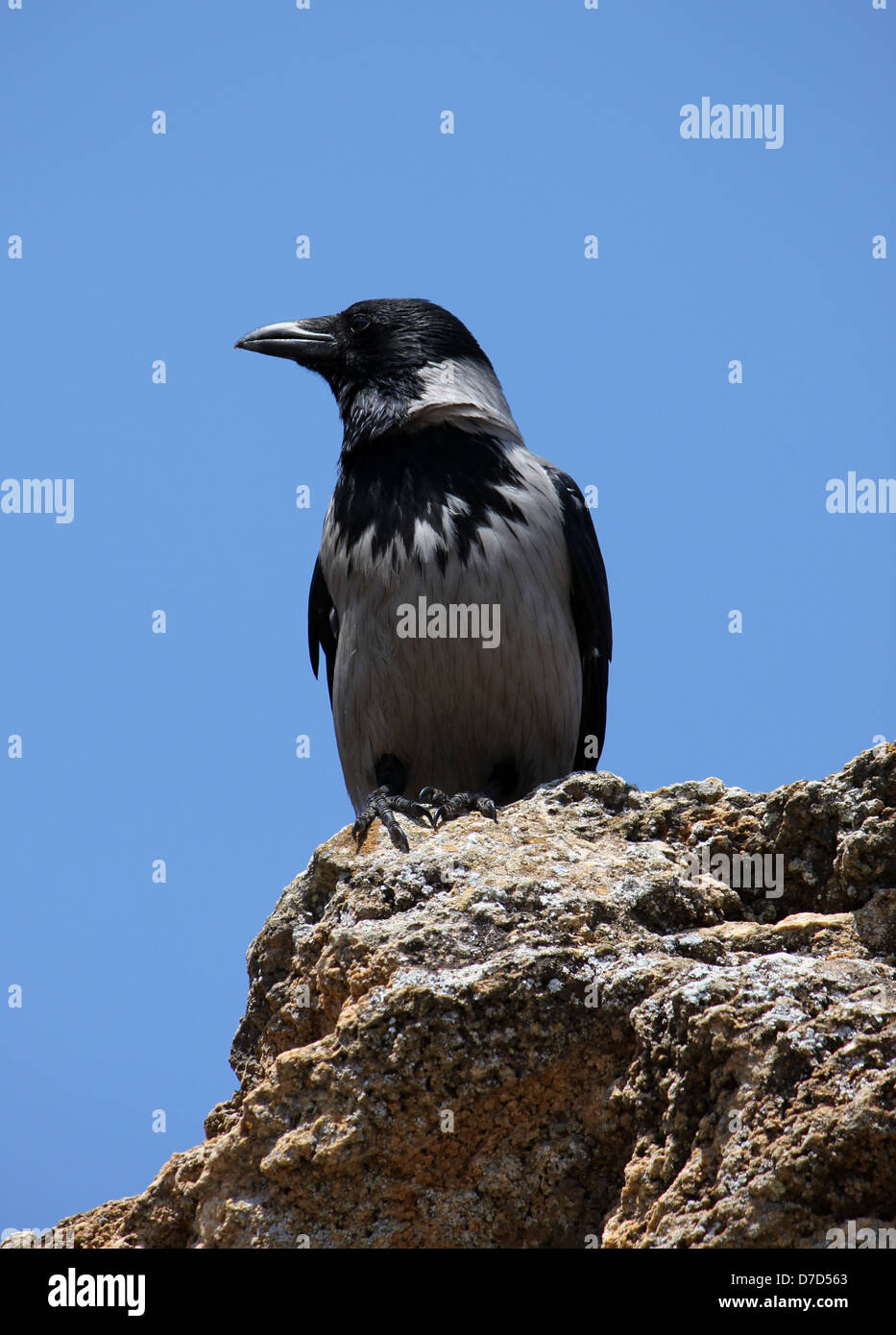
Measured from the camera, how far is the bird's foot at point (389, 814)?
14.8ft

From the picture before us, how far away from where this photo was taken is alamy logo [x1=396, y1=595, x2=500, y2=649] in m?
6.08

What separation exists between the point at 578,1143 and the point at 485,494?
347cm

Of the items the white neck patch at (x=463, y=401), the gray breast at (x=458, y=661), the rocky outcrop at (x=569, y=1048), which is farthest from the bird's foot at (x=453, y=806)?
the white neck patch at (x=463, y=401)

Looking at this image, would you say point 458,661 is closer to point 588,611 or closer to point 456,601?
point 456,601

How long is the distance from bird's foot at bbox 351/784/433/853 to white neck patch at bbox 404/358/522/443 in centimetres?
229

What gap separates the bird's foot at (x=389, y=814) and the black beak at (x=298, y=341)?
10.9ft

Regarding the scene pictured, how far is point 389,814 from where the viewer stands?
183 inches

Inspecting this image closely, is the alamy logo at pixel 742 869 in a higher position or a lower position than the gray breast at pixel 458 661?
lower

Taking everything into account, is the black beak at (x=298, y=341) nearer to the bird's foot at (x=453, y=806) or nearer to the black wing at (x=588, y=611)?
the black wing at (x=588, y=611)

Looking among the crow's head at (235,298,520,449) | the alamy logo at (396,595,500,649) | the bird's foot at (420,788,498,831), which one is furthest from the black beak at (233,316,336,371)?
the bird's foot at (420,788,498,831)

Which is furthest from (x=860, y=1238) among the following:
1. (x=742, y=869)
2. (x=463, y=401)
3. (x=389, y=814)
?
(x=463, y=401)
